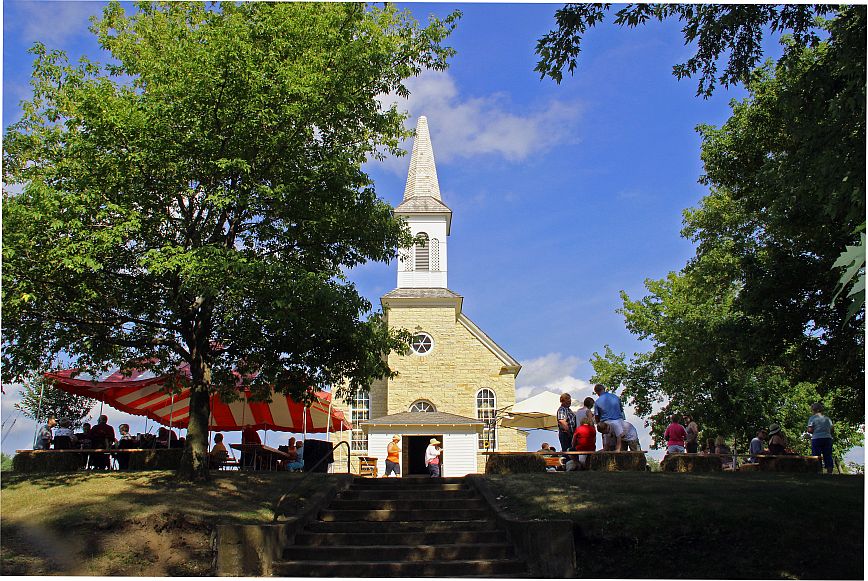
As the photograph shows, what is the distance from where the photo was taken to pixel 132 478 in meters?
13.2

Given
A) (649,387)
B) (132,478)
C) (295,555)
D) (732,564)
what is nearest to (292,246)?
(132,478)

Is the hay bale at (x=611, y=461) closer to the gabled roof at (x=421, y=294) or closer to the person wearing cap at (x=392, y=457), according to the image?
the person wearing cap at (x=392, y=457)

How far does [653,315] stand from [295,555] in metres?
24.4

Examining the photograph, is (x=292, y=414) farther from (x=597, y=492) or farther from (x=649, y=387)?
(x=649, y=387)

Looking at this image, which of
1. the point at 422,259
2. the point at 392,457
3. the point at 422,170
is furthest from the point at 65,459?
the point at 422,170

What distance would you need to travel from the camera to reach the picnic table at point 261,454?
17984 mm

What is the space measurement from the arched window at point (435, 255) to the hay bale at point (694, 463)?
2246cm

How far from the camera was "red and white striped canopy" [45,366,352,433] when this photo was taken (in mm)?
15812

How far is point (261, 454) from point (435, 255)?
18846 millimetres

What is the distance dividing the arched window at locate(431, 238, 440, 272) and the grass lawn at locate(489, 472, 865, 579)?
24661mm

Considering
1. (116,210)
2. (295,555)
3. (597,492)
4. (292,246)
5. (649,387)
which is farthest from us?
(649,387)

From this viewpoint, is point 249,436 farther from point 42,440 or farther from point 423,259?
point 423,259

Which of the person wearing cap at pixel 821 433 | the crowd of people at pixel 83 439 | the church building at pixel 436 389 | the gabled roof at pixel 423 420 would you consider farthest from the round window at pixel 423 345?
the person wearing cap at pixel 821 433

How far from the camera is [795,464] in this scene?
47.4 ft
